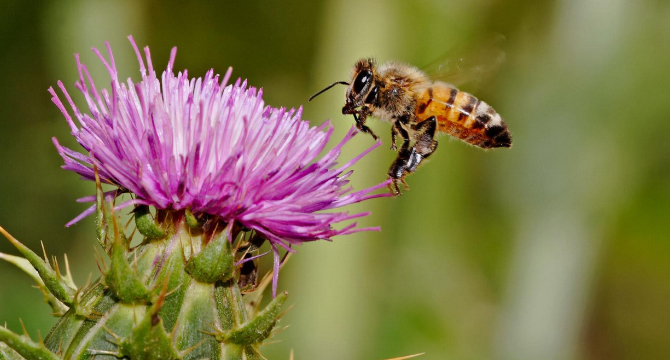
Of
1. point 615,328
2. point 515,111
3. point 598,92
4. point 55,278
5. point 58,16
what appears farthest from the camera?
point 615,328

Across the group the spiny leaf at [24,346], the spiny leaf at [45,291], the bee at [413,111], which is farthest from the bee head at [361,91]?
the spiny leaf at [24,346]

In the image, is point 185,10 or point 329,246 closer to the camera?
point 329,246

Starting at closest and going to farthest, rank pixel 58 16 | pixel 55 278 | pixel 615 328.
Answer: pixel 55 278 → pixel 58 16 → pixel 615 328

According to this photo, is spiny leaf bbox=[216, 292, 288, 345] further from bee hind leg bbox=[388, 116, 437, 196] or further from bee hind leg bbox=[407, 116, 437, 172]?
bee hind leg bbox=[407, 116, 437, 172]

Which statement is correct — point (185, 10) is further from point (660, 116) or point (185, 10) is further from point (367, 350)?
point (660, 116)

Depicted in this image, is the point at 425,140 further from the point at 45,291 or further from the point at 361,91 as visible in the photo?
the point at 45,291

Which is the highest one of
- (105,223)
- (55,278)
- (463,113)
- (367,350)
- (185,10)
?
(185,10)

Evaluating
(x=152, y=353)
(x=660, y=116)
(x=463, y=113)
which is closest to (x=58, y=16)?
(x=463, y=113)

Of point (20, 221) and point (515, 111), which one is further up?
point (515, 111)
